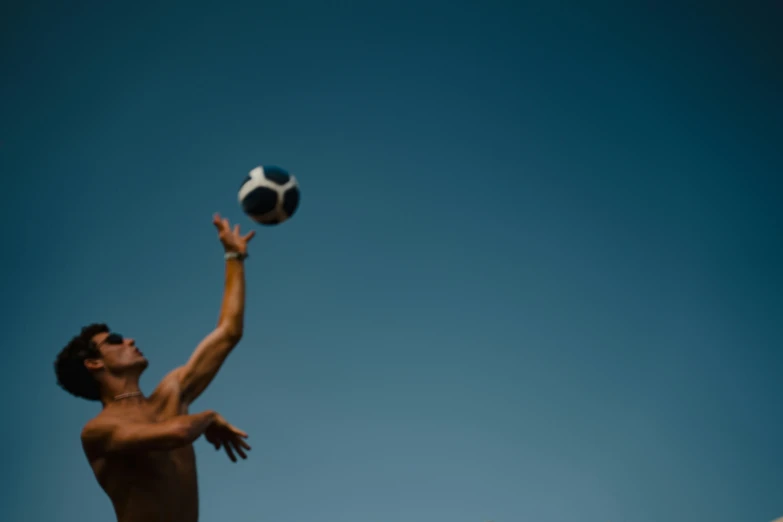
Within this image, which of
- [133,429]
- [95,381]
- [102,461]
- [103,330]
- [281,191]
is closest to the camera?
[133,429]

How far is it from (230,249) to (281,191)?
173 cm

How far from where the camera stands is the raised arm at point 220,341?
596 centimetres

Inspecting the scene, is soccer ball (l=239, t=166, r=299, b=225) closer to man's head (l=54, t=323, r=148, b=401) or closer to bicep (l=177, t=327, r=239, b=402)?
bicep (l=177, t=327, r=239, b=402)

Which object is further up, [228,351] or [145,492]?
[228,351]

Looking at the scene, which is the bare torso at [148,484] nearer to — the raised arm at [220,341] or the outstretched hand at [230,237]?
the raised arm at [220,341]

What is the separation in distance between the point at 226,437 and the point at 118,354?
4.12ft

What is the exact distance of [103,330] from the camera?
6.21m

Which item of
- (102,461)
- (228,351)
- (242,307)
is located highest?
(242,307)

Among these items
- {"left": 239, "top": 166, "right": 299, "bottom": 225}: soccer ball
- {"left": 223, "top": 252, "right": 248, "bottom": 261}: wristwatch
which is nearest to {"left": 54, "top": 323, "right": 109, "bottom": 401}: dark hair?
{"left": 223, "top": 252, "right": 248, "bottom": 261}: wristwatch

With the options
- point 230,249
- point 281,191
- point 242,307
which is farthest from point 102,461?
point 281,191

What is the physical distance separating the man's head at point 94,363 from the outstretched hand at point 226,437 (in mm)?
863

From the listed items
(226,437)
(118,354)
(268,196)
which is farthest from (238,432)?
(268,196)

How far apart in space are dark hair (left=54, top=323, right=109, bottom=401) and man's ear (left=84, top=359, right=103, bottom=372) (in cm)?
4

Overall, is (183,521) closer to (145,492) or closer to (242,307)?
(145,492)
